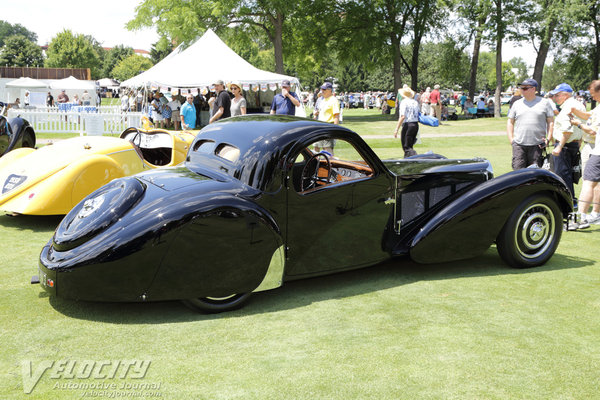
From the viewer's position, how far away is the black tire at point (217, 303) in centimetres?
432

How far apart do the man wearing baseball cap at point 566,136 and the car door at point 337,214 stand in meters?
3.79

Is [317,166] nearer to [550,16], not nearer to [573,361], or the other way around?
[573,361]

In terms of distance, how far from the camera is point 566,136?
7.68 meters

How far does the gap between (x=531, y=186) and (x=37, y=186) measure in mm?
5612

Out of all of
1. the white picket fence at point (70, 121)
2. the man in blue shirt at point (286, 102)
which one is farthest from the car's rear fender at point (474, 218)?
the white picket fence at point (70, 121)

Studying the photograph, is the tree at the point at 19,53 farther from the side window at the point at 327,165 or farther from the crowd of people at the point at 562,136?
the side window at the point at 327,165

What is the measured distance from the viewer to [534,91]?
7.67 metres

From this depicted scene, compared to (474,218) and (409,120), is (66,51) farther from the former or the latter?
(474,218)

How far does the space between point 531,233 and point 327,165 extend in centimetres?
218

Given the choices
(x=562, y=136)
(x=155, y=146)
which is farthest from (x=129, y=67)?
(x=562, y=136)

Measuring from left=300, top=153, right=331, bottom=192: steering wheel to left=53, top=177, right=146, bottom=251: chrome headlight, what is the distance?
55.6 inches

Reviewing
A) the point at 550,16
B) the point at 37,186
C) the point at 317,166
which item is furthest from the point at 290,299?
the point at 550,16

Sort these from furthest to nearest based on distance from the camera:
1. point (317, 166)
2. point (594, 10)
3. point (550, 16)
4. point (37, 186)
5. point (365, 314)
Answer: point (594, 10), point (550, 16), point (37, 186), point (317, 166), point (365, 314)

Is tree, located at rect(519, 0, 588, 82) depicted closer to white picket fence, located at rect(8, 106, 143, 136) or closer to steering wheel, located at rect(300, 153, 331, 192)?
white picket fence, located at rect(8, 106, 143, 136)
